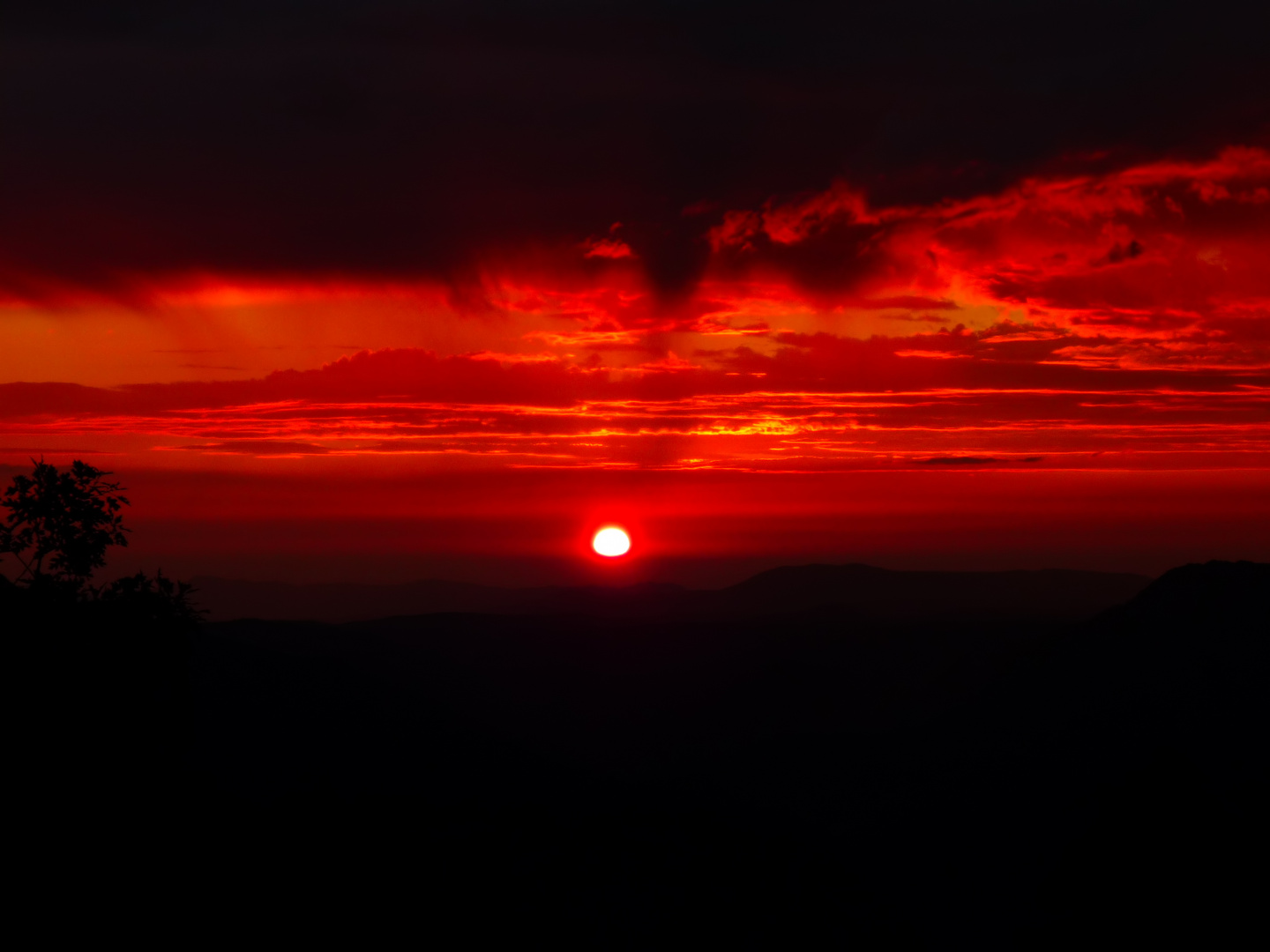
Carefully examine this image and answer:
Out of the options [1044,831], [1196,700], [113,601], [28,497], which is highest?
[28,497]

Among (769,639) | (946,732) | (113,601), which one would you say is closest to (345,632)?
(769,639)

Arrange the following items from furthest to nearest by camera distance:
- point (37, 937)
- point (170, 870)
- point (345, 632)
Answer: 1. point (345, 632)
2. point (170, 870)
3. point (37, 937)

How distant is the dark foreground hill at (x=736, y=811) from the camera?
64750mm

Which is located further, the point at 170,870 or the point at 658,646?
the point at 658,646

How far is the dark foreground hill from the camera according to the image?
64.8 m

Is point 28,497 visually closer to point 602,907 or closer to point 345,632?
point 602,907

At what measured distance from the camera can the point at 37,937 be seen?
46.2m

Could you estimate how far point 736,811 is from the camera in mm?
109562

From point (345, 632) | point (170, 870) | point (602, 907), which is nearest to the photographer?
point (170, 870)

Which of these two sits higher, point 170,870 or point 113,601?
point 113,601

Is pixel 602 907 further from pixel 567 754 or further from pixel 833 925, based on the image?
pixel 567 754

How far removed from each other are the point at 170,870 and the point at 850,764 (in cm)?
8776

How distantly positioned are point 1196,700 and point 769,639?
93585 mm

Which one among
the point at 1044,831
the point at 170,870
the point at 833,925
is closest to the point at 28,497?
the point at 170,870
